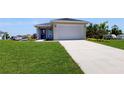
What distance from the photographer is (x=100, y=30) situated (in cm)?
3628

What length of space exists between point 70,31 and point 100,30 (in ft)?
14.8

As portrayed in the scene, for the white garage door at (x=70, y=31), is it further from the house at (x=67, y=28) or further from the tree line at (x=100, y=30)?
the tree line at (x=100, y=30)

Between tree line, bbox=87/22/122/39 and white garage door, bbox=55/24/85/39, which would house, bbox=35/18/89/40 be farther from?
tree line, bbox=87/22/122/39

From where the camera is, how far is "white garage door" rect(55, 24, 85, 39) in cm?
3384

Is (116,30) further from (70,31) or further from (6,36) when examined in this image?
(6,36)

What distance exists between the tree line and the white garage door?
2.76 metres

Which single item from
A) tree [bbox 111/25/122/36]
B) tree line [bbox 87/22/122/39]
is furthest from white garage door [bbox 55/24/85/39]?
tree [bbox 111/25/122/36]

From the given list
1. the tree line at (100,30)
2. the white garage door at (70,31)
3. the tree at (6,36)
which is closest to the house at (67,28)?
the white garage door at (70,31)

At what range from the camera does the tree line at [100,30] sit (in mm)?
35812
